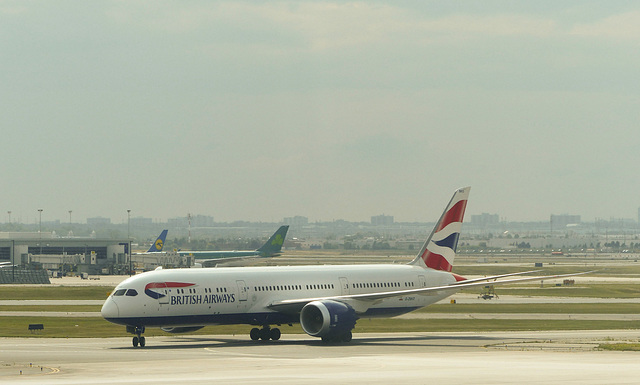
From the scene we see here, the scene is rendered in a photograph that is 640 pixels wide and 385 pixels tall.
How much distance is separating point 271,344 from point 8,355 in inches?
588

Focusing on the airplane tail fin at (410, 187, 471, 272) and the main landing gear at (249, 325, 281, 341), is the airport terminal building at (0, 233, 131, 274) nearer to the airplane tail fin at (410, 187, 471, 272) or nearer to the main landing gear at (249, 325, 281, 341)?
the airplane tail fin at (410, 187, 471, 272)

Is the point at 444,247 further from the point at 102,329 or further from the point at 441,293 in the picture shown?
the point at 102,329

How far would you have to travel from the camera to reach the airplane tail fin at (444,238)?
226 ft

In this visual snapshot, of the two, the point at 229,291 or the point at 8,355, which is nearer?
the point at 8,355

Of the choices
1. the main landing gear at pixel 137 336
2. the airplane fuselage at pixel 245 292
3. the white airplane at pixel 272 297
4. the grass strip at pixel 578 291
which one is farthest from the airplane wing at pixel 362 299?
→ the grass strip at pixel 578 291

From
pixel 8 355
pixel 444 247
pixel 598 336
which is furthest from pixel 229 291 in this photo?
pixel 598 336

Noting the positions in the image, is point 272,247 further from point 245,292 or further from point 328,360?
point 328,360

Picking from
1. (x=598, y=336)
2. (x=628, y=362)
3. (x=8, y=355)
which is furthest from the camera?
(x=598, y=336)

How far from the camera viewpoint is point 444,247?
69.4 metres

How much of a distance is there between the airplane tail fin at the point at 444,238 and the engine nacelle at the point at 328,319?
1145 centimetres

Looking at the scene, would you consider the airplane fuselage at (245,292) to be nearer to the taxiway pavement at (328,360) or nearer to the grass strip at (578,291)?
the taxiway pavement at (328,360)

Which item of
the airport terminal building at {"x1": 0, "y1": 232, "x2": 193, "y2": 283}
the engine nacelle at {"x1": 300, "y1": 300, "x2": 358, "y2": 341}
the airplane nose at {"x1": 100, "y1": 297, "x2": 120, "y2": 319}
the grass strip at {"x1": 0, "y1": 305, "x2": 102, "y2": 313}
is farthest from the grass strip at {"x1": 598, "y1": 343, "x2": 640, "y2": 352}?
the airport terminal building at {"x1": 0, "y1": 232, "x2": 193, "y2": 283}

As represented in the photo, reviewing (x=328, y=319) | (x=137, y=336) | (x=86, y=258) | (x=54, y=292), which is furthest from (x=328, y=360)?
(x=86, y=258)

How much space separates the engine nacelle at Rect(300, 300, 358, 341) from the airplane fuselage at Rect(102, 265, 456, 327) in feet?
4.61
